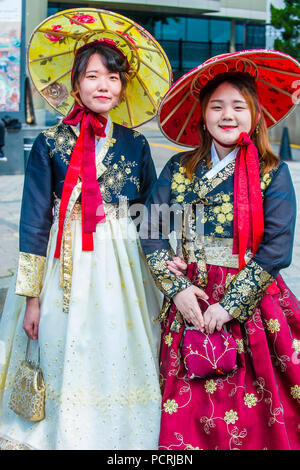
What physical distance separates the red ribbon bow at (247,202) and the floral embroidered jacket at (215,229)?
0.03 meters

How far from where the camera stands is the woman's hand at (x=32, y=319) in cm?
230

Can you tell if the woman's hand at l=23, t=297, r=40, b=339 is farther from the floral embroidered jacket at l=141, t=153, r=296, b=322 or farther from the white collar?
the white collar

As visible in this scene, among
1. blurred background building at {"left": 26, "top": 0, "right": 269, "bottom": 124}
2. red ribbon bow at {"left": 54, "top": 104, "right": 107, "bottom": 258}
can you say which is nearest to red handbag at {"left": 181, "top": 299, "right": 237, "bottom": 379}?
red ribbon bow at {"left": 54, "top": 104, "right": 107, "bottom": 258}

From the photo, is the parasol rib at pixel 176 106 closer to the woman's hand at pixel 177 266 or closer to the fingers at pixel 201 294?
the woman's hand at pixel 177 266

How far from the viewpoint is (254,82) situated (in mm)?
2254

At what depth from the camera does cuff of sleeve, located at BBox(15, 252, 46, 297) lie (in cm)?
228

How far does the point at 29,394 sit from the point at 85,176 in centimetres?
93

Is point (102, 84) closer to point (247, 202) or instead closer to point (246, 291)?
point (247, 202)

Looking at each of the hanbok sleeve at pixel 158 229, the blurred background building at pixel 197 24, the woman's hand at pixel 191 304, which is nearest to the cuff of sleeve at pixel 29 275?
the hanbok sleeve at pixel 158 229

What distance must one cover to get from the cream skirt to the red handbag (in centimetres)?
22
